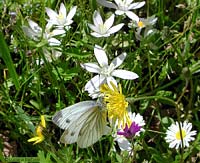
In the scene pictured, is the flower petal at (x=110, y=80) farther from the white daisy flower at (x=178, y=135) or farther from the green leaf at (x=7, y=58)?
the green leaf at (x=7, y=58)

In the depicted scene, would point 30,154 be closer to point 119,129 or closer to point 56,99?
point 56,99

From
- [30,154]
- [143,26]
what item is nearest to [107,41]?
[143,26]

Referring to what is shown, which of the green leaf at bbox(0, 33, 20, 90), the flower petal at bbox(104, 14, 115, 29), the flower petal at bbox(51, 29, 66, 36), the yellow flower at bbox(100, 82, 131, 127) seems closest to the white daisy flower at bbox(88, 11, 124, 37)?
the flower petal at bbox(104, 14, 115, 29)

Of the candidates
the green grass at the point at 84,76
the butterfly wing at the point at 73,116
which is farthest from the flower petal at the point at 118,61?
the butterfly wing at the point at 73,116

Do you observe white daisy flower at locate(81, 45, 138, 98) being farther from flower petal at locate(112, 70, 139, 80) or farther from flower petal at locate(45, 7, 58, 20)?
flower petal at locate(45, 7, 58, 20)

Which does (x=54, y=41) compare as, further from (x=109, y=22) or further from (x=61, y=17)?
(x=109, y=22)

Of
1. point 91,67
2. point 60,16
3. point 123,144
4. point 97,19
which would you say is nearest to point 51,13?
point 60,16
